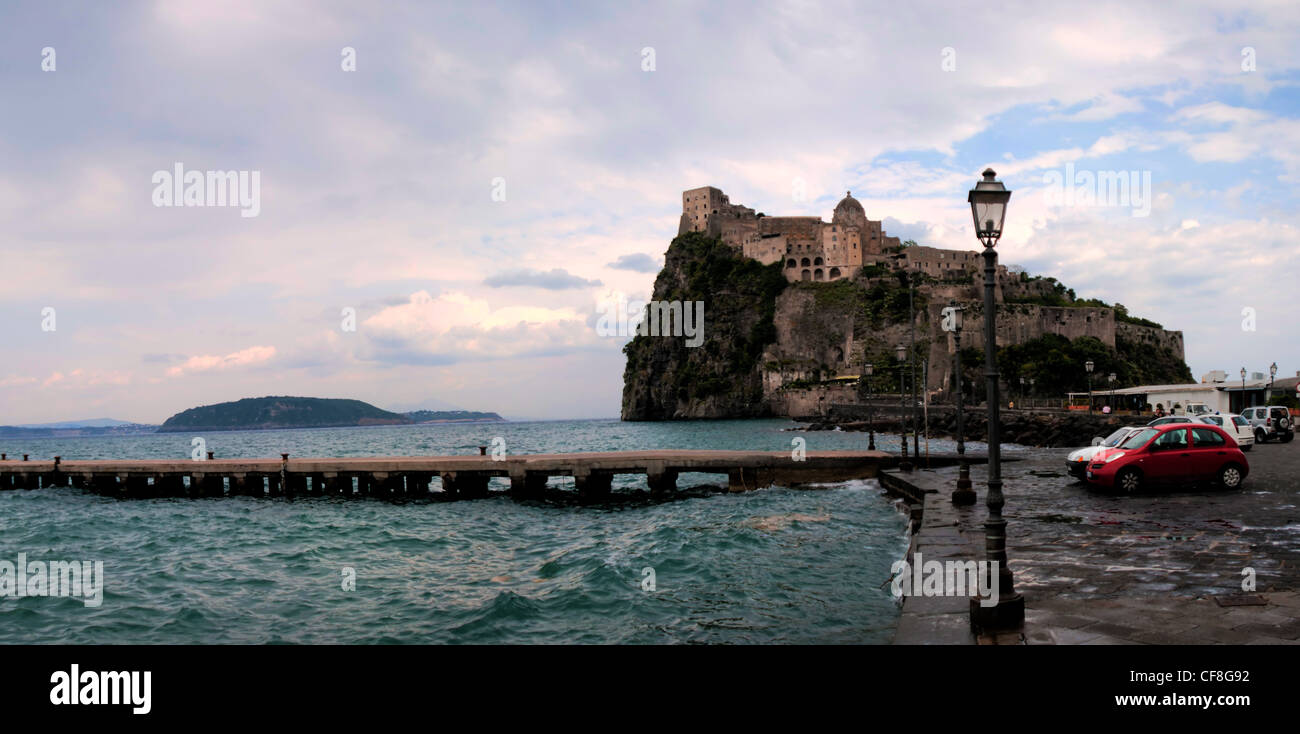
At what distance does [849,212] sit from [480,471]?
111912 millimetres

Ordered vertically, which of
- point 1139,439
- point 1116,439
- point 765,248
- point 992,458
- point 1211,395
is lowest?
point 1116,439

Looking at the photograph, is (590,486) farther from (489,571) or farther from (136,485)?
(136,485)

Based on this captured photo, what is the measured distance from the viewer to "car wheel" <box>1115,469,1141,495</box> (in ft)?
57.6

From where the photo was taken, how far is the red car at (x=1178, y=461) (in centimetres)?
1741

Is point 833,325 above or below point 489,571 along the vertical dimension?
above

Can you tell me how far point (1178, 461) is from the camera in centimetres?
1744

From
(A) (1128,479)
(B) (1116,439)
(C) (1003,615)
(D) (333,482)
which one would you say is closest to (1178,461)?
(A) (1128,479)

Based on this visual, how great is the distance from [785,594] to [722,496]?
1547 cm

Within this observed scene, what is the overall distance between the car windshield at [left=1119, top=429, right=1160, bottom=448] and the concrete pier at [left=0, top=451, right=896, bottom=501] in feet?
36.2

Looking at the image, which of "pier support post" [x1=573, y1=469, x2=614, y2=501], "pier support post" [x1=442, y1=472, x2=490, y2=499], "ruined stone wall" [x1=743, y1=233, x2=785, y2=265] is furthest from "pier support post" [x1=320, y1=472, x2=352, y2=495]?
"ruined stone wall" [x1=743, y1=233, x2=785, y2=265]

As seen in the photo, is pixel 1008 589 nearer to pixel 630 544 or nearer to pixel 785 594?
pixel 785 594
